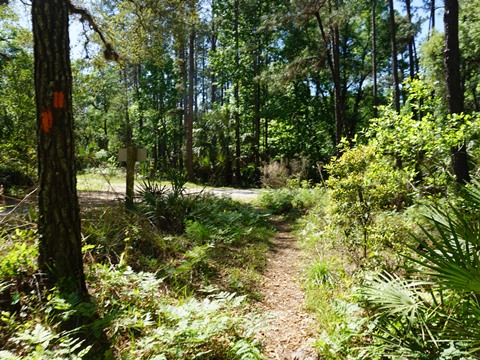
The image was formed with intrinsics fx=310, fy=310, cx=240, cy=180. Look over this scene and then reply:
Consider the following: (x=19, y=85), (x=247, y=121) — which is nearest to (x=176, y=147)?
(x=247, y=121)

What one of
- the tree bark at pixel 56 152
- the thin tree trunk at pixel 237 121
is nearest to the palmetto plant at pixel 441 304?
the tree bark at pixel 56 152

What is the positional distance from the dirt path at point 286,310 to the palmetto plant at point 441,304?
0.73 m

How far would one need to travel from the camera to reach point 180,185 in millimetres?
7039

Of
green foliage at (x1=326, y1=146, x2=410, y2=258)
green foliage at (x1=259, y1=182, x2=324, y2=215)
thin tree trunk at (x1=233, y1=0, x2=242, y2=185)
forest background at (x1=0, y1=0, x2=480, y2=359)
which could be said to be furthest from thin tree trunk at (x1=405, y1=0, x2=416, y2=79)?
green foliage at (x1=326, y1=146, x2=410, y2=258)

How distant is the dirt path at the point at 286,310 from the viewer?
2.98 meters

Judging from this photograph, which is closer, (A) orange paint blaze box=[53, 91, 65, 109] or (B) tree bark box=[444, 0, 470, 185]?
(A) orange paint blaze box=[53, 91, 65, 109]

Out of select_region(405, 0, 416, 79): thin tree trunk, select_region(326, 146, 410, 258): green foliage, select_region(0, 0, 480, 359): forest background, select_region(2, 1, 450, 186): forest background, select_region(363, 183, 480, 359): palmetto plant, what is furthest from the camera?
select_region(405, 0, 416, 79): thin tree trunk

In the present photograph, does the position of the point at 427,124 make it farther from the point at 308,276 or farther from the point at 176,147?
the point at 176,147

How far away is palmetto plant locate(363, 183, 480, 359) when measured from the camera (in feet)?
6.35

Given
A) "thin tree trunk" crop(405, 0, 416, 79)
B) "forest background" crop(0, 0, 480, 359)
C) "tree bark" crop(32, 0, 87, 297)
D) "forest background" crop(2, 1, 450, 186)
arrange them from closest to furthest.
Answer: "forest background" crop(0, 0, 480, 359), "tree bark" crop(32, 0, 87, 297), "forest background" crop(2, 1, 450, 186), "thin tree trunk" crop(405, 0, 416, 79)

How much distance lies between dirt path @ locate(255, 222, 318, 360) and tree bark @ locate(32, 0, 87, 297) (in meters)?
2.01

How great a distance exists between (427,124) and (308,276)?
2.79 m

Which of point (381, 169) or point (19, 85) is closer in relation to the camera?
point (381, 169)

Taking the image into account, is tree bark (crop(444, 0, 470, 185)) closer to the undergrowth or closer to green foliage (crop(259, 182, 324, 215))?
the undergrowth
